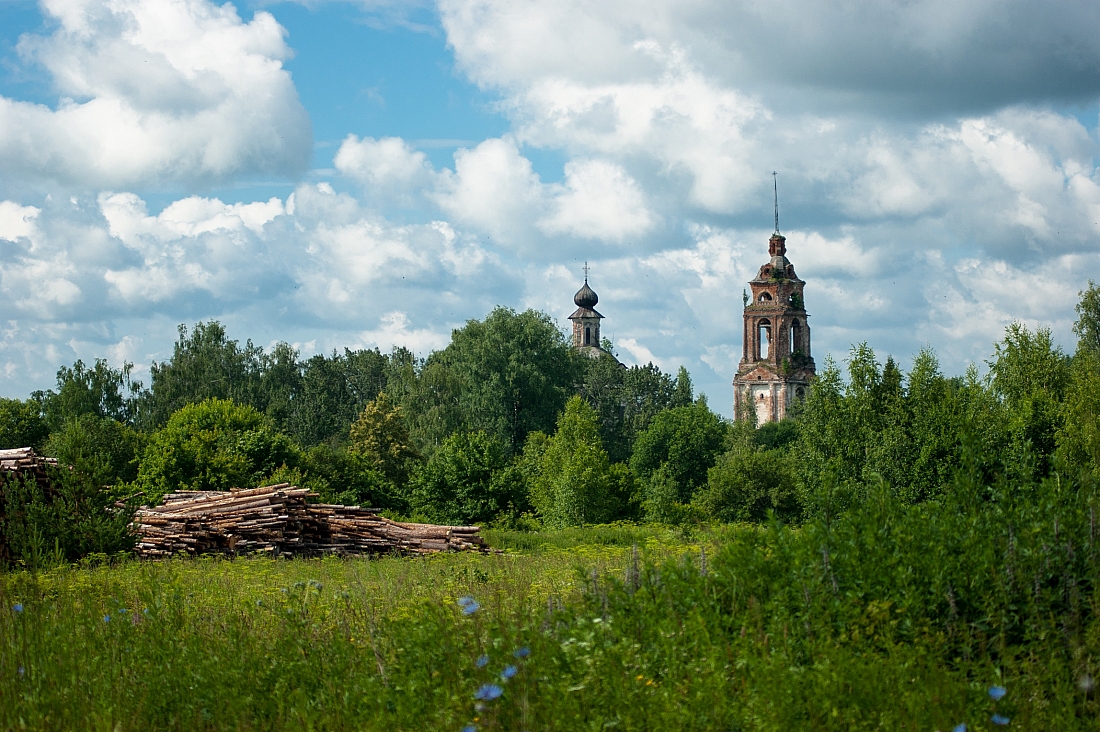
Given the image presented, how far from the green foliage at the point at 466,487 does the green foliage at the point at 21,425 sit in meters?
30.6

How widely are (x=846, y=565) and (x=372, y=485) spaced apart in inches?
1345

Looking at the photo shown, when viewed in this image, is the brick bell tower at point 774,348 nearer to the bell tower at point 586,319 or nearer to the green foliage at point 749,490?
the bell tower at point 586,319

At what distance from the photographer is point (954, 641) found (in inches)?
213

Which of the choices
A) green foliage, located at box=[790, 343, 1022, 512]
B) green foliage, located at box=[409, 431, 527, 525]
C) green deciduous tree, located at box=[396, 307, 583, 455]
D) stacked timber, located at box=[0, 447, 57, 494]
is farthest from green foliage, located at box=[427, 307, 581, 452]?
stacked timber, located at box=[0, 447, 57, 494]

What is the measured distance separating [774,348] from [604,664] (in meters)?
104

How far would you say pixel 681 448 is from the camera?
218ft

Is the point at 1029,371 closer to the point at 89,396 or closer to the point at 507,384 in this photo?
the point at 507,384

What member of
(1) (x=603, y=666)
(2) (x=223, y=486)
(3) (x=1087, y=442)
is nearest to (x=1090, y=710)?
(1) (x=603, y=666)

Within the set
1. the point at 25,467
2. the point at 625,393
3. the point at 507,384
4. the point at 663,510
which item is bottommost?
the point at 663,510

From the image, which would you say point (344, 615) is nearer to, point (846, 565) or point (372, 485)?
point (846, 565)

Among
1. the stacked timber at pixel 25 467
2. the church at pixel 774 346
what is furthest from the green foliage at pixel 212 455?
the church at pixel 774 346

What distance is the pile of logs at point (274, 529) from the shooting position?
18734mm

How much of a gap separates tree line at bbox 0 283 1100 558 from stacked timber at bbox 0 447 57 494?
31 centimetres

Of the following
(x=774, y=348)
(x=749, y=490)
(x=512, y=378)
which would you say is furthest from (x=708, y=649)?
(x=774, y=348)
